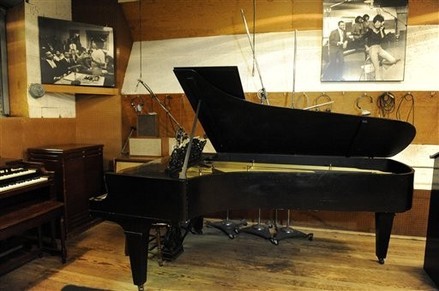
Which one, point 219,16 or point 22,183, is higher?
point 219,16

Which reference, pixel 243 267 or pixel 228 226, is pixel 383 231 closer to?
pixel 243 267

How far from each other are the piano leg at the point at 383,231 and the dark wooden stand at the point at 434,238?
318mm

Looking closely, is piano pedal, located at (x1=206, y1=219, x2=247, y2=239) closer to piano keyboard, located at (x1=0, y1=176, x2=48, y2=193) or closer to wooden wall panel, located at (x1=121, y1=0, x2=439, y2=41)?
piano keyboard, located at (x1=0, y1=176, x2=48, y2=193)

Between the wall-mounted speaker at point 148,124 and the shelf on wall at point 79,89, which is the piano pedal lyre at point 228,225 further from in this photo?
the shelf on wall at point 79,89

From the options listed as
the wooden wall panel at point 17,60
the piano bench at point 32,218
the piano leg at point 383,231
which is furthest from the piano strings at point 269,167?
the wooden wall panel at point 17,60

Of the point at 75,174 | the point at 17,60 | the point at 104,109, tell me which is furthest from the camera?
the point at 104,109

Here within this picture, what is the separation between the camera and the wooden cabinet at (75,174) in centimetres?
329

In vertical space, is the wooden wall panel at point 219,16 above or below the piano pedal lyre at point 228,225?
above

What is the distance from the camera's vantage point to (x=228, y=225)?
3656 millimetres

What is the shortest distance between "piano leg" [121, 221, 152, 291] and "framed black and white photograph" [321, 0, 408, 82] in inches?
105

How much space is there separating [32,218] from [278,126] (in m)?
2.16

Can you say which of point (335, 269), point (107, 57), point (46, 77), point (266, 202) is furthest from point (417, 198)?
point (46, 77)

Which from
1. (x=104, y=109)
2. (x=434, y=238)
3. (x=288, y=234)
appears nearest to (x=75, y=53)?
(x=104, y=109)

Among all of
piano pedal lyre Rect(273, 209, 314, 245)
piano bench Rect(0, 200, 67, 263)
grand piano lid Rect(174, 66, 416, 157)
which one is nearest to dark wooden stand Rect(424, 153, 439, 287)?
grand piano lid Rect(174, 66, 416, 157)
